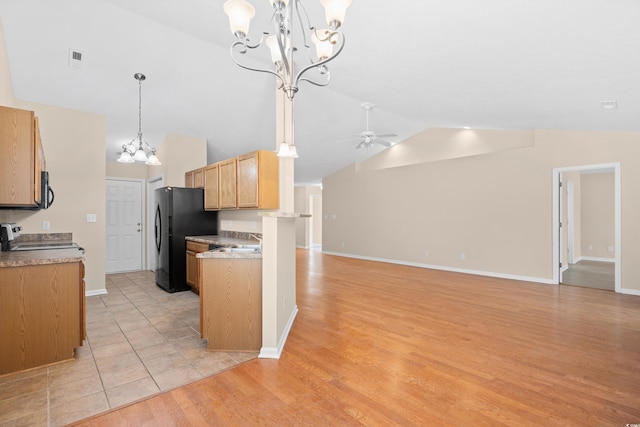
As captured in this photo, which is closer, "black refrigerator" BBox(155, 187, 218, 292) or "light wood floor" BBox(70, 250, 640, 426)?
"light wood floor" BBox(70, 250, 640, 426)

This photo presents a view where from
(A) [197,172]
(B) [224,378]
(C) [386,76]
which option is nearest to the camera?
(B) [224,378]

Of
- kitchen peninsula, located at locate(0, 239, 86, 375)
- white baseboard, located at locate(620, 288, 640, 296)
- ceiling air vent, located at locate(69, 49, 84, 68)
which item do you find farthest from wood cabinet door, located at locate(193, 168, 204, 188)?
white baseboard, located at locate(620, 288, 640, 296)

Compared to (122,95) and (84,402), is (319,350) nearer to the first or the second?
(84,402)

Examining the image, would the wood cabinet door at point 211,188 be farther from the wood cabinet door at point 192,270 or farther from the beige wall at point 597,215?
the beige wall at point 597,215

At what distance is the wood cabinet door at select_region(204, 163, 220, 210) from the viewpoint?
4.78 meters

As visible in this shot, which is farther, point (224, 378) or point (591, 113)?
point (591, 113)

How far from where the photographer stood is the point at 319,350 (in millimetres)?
2754

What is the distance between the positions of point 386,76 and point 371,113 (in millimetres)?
2490

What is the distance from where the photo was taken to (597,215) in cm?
771

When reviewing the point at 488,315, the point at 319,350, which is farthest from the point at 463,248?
the point at 319,350

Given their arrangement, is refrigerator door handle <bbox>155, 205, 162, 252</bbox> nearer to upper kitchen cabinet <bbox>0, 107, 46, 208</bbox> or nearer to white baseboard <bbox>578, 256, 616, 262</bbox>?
upper kitchen cabinet <bbox>0, 107, 46, 208</bbox>

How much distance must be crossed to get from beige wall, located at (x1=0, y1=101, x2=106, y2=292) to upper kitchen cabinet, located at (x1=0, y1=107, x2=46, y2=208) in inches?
84.9

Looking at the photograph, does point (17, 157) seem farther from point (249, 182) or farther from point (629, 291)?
point (629, 291)

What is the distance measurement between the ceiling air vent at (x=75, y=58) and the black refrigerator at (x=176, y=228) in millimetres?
1895
